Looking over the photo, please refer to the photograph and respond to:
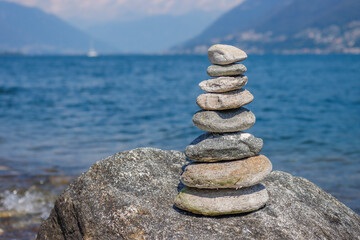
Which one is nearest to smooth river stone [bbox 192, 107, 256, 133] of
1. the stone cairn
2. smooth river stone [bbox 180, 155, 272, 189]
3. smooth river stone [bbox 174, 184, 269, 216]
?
the stone cairn

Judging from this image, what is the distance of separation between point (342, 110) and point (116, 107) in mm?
13480

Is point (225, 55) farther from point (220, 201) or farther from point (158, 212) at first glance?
point (158, 212)

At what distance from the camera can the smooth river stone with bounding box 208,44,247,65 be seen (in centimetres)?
509

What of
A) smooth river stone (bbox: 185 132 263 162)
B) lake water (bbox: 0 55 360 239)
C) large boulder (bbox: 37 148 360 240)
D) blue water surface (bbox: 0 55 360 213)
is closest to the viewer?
large boulder (bbox: 37 148 360 240)

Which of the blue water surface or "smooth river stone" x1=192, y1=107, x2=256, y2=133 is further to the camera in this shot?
the blue water surface

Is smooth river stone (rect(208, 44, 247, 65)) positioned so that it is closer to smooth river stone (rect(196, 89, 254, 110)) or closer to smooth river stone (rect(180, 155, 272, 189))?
smooth river stone (rect(196, 89, 254, 110))

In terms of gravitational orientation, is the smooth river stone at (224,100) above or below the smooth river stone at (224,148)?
above

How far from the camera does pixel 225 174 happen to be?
4.97 m

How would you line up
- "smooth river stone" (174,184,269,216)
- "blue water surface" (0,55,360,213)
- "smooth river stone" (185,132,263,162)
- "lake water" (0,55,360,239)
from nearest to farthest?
"smooth river stone" (174,184,269,216), "smooth river stone" (185,132,263,162), "lake water" (0,55,360,239), "blue water surface" (0,55,360,213)

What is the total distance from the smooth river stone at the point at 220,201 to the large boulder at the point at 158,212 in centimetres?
10

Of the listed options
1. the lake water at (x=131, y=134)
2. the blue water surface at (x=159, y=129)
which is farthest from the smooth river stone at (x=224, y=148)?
the blue water surface at (x=159, y=129)

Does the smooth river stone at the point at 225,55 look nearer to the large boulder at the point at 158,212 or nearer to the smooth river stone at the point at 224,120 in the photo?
the smooth river stone at the point at 224,120

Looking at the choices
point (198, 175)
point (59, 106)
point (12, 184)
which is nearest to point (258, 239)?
point (198, 175)

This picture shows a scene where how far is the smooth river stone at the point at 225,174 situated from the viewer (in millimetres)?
4965
